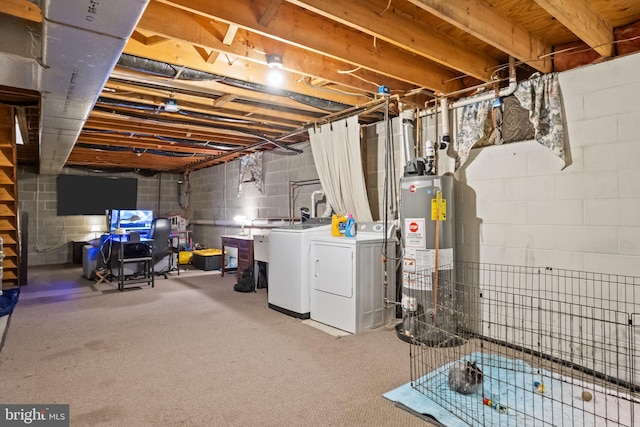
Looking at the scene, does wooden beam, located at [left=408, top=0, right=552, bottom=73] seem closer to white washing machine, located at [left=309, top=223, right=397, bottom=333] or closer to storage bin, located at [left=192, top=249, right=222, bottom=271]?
white washing machine, located at [left=309, top=223, right=397, bottom=333]

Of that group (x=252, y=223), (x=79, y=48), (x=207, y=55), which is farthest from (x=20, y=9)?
(x=252, y=223)

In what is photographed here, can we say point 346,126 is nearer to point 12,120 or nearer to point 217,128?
point 217,128

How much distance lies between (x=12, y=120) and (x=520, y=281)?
20.4 ft

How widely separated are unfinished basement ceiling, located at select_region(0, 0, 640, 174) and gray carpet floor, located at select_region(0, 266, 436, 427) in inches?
79.3

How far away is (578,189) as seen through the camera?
257 centimetres

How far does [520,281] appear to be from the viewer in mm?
2908

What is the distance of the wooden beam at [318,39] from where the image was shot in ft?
6.95

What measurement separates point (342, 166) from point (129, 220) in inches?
218

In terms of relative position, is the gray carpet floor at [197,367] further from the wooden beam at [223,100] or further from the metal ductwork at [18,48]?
the wooden beam at [223,100]

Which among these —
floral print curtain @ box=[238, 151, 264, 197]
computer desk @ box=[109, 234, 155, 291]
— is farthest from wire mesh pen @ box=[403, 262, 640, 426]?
computer desk @ box=[109, 234, 155, 291]

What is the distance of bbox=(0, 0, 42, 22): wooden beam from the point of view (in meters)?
2.04

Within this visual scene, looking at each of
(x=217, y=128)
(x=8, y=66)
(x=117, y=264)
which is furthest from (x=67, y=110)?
(x=117, y=264)

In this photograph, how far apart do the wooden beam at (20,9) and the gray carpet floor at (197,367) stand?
7.54 ft

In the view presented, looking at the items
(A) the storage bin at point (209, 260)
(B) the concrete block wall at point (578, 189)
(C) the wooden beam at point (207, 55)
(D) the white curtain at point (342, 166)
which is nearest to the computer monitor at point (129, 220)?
(A) the storage bin at point (209, 260)
